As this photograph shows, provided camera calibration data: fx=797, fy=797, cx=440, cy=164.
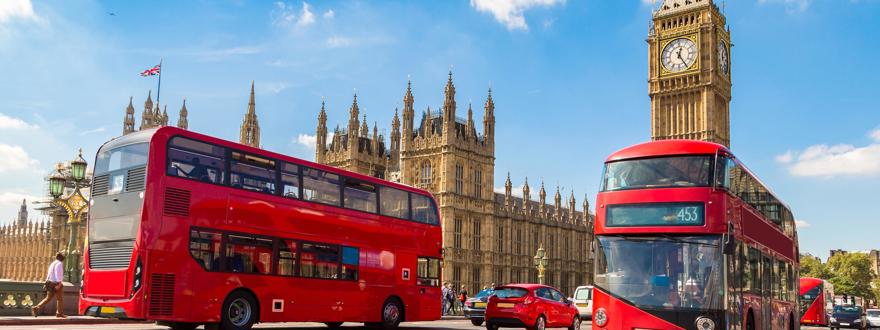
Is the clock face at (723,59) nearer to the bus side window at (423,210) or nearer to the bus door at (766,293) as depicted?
the bus side window at (423,210)

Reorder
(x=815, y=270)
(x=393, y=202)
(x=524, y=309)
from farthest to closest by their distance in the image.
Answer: (x=815, y=270)
(x=524, y=309)
(x=393, y=202)

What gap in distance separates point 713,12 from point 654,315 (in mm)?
58154

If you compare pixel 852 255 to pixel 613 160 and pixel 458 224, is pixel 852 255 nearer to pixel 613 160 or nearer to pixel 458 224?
pixel 458 224

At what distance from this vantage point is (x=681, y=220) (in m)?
13.7

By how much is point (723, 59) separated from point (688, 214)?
192ft

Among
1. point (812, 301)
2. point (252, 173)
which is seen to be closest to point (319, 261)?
point (252, 173)

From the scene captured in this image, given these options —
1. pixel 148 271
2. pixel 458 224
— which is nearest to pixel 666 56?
pixel 458 224

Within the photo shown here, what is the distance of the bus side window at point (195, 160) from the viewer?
14711 mm

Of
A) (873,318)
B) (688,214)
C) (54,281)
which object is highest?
(688,214)

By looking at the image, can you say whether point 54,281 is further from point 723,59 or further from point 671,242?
point 723,59

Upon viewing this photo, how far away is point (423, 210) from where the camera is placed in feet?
68.5

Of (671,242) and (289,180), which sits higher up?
(289,180)

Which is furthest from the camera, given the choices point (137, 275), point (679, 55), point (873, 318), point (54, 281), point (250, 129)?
point (679, 55)

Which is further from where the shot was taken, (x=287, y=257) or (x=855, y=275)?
(x=855, y=275)
